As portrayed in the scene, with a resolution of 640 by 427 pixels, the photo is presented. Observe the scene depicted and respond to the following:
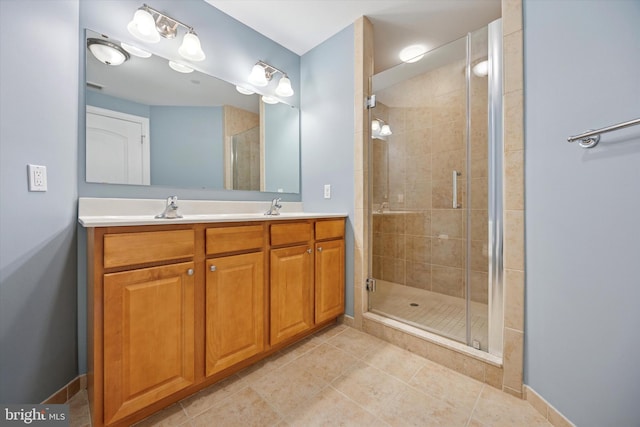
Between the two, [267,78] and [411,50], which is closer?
[267,78]

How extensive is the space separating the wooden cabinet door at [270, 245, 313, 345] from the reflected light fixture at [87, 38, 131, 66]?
143 cm

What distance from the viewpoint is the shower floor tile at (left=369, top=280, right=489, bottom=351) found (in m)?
1.47

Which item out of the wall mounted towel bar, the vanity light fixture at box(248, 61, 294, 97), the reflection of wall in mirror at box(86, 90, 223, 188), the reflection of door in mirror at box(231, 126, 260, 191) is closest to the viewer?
the wall mounted towel bar

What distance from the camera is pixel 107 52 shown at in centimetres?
139

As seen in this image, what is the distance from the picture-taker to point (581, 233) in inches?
38.5

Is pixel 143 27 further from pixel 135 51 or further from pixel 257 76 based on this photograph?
pixel 257 76

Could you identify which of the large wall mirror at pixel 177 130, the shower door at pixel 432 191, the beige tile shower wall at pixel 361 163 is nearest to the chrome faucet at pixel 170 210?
the large wall mirror at pixel 177 130

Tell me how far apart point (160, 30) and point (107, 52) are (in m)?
0.36

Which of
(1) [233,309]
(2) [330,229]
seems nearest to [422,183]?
(2) [330,229]

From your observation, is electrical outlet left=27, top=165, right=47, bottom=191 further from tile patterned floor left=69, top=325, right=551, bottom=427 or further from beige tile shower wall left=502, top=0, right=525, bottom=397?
beige tile shower wall left=502, top=0, right=525, bottom=397

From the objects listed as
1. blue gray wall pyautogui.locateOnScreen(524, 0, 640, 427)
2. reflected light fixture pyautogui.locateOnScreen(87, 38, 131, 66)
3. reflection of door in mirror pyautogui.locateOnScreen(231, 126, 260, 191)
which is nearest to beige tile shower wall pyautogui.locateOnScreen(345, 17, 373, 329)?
reflection of door in mirror pyautogui.locateOnScreen(231, 126, 260, 191)

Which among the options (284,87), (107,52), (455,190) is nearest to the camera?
(107,52)

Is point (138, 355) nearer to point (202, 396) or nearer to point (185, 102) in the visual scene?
point (202, 396)

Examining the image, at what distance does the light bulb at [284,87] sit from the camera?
2172 millimetres
